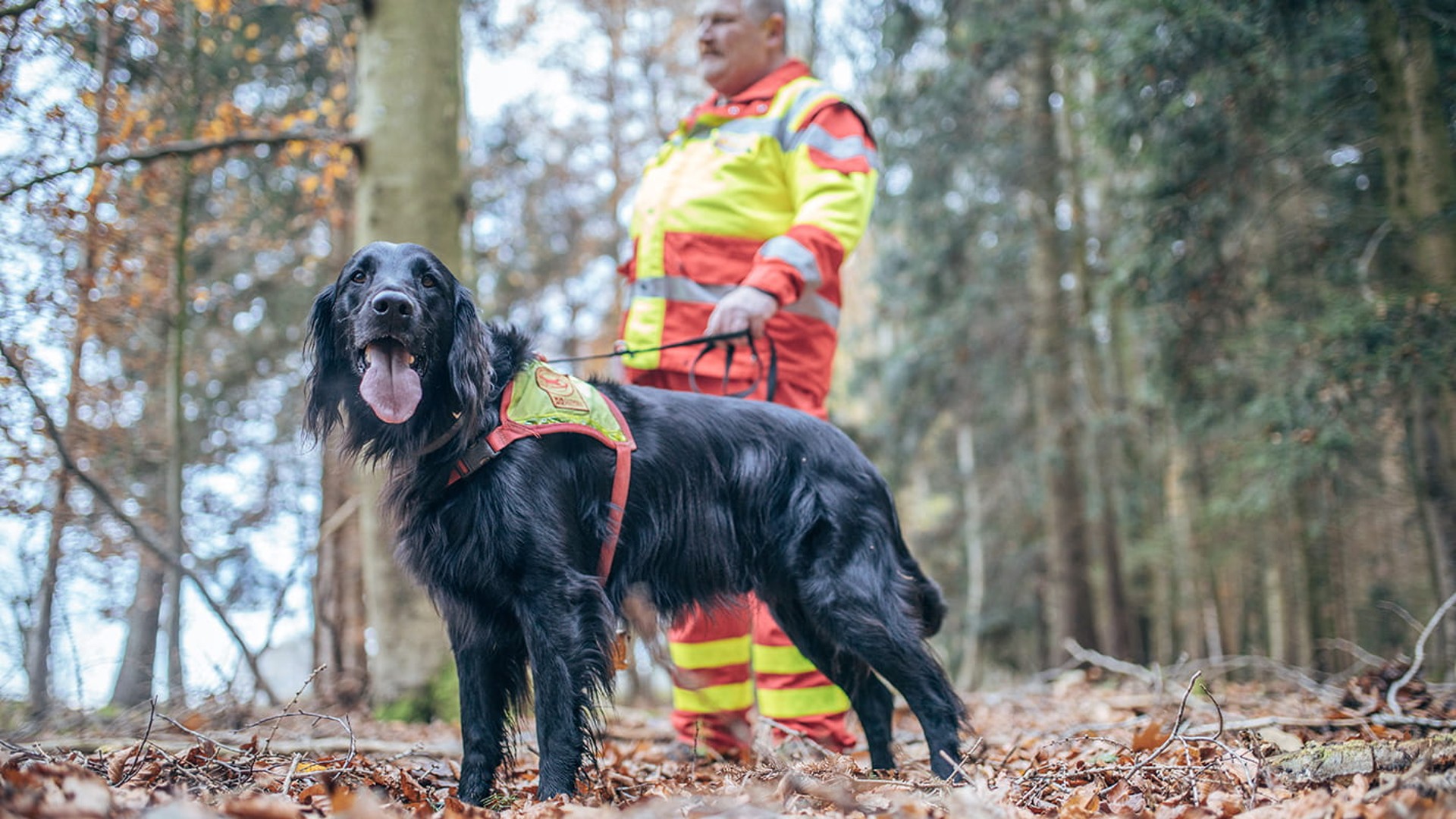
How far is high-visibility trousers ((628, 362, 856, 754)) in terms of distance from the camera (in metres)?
3.52

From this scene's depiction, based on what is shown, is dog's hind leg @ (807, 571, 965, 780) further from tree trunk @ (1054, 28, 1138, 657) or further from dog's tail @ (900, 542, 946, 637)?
tree trunk @ (1054, 28, 1138, 657)

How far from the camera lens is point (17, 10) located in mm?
3422

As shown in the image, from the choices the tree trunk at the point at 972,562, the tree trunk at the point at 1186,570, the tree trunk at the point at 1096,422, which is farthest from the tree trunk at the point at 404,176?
the tree trunk at the point at 972,562

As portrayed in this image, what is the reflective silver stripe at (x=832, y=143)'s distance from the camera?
3.46 meters

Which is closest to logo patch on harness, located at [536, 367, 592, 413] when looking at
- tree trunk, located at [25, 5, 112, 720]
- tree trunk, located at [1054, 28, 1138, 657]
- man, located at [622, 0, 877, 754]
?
man, located at [622, 0, 877, 754]

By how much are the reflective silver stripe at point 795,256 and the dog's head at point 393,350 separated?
1114 millimetres

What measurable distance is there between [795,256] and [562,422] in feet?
3.62

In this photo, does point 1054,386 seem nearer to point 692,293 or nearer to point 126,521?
point 692,293

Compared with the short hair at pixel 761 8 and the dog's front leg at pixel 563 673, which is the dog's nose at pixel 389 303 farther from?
the short hair at pixel 761 8

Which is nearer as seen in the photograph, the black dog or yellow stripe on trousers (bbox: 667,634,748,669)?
the black dog

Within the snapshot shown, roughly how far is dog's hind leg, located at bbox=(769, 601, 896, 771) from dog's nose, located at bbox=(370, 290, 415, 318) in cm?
155

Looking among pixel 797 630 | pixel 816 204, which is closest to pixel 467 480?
pixel 797 630

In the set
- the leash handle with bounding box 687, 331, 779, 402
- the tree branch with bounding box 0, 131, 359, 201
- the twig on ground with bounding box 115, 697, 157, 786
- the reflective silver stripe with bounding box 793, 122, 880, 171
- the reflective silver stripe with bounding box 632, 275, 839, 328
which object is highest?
the tree branch with bounding box 0, 131, 359, 201

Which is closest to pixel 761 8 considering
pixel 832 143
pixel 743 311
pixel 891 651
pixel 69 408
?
pixel 832 143
